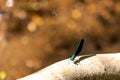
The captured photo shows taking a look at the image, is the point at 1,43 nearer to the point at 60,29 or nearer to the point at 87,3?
the point at 60,29

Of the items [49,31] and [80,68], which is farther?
[49,31]

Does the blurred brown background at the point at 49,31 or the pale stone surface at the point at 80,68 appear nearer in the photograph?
the pale stone surface at the point at 80,68

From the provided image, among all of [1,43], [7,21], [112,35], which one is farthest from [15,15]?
[112,35]

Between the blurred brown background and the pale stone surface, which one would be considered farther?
the blurred brown background
